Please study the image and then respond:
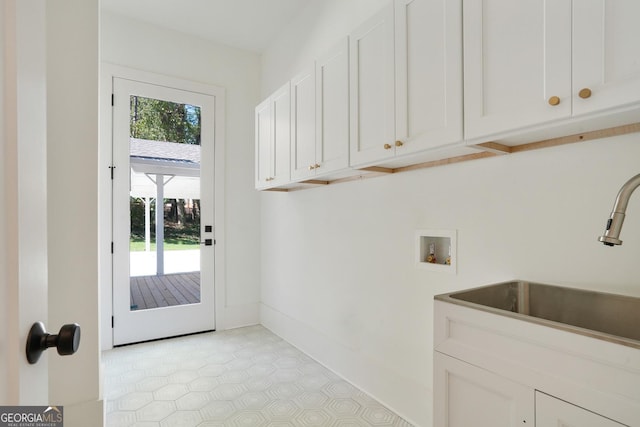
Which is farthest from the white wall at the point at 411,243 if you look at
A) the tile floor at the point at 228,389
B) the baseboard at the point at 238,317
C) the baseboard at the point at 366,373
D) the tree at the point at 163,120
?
the tree at the point at 163,120

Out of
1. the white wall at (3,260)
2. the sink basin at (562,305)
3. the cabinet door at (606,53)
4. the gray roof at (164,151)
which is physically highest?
the gray roof at (164,151)

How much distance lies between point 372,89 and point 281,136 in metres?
1.05

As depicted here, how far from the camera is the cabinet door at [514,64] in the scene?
108 centimetres

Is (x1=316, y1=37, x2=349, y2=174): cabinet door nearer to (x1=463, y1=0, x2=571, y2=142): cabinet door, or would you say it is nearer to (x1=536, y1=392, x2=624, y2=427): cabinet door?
(x1=463, y1=0, x2=571, y2=142): cabinet door

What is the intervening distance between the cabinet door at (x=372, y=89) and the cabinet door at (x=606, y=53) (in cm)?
78

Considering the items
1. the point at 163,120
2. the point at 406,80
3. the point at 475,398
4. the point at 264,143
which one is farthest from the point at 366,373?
the point at 163,120

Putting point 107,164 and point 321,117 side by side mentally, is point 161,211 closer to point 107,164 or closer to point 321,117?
point 107,164

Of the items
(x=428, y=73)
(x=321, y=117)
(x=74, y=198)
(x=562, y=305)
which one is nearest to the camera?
(x=562, y=305)

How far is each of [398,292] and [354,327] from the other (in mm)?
549

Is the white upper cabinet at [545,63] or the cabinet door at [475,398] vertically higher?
the white upper cabinet at [545,63]

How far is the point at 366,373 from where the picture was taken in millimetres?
2344

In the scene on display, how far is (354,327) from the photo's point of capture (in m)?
2.48

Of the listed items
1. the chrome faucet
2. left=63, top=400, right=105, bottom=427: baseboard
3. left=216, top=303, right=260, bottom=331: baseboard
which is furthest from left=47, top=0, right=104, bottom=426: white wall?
the chrome faucet

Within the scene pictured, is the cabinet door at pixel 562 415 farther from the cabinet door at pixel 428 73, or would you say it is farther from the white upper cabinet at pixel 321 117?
the white upper cabinet at pixel 321 117
